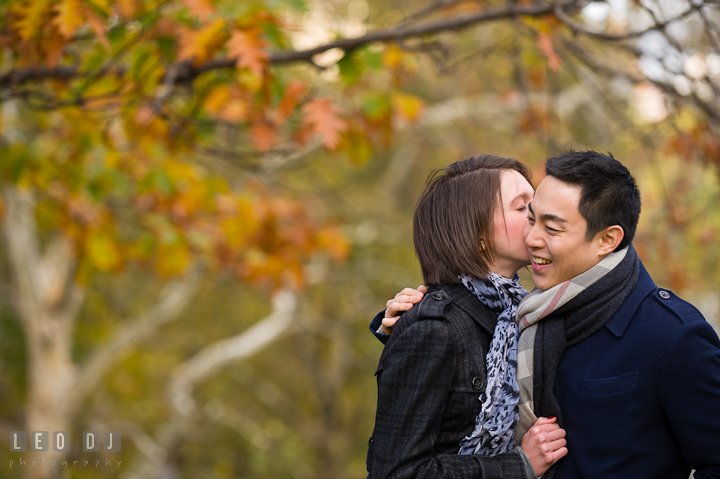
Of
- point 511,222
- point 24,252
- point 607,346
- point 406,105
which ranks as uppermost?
point 511,222

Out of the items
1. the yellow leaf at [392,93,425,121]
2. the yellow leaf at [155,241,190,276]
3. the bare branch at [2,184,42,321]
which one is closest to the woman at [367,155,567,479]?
the yellow leaf at [392,93,425,121]

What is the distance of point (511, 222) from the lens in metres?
1.43

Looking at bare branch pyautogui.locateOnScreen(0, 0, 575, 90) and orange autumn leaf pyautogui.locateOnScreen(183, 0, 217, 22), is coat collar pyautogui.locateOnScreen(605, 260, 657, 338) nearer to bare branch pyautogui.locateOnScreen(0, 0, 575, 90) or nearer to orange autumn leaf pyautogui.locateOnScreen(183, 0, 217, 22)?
bare branch pyautogui.locateOnScreen(0, 0, 575, 90)

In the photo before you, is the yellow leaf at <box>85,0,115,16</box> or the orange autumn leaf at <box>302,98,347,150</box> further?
the orange autumn leaf at <box>302,98,347,150</box>

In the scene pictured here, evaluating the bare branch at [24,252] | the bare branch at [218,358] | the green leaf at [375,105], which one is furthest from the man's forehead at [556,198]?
the bare branch at [24,252]

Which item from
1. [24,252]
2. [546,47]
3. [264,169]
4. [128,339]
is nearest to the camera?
[546,47]

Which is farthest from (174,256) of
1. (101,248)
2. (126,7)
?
(126,7)

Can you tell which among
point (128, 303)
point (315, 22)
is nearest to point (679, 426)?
point (315, 22)

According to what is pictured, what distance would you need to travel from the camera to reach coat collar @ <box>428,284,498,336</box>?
1.41m

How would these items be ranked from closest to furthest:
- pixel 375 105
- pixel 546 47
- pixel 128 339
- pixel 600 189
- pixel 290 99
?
pixel 600 189 → pixel 546 47 → pixel 290 99 → pixel 375 105 → pixel 128 339

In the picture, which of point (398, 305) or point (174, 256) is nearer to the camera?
point (398, 305)

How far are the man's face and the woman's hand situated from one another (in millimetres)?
297

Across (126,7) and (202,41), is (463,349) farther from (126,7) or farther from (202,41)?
(126,7)

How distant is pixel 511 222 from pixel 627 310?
0.32m
